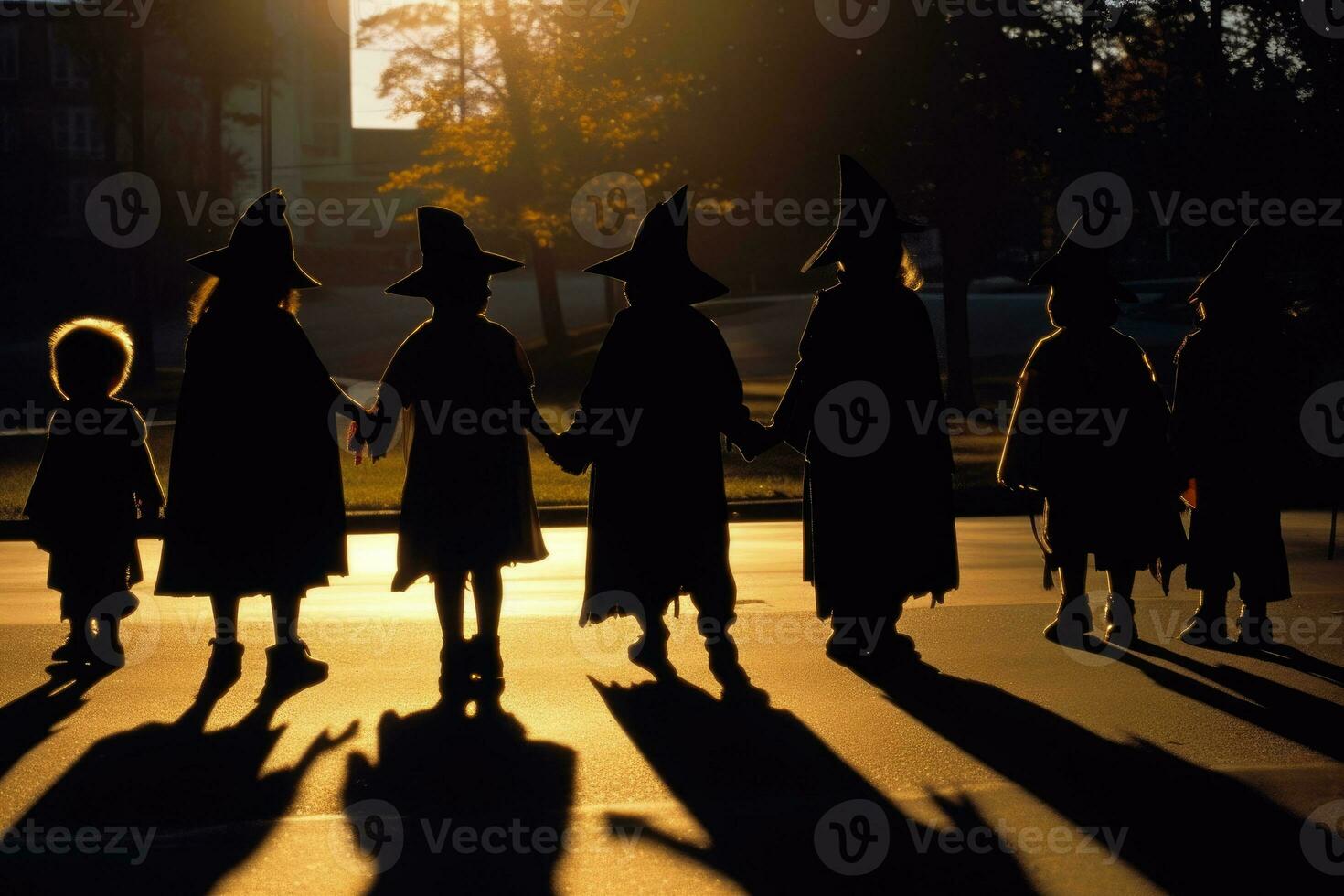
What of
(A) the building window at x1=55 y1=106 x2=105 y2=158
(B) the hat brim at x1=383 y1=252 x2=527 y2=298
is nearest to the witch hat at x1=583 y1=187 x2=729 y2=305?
(B) the hat brim at x1=383 y1=252 x2=527 y2=298

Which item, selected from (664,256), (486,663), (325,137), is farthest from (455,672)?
(325,137)

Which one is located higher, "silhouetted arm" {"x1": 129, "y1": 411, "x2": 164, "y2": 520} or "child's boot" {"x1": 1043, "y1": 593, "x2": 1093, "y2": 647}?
"silhouetted arm" {"x1": 129, "y1": 411, "x2": 164, "y2": 520}

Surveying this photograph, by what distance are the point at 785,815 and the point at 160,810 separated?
197cm

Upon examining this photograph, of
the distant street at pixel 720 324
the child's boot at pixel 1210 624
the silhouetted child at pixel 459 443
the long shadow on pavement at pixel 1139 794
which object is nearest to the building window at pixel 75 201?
the distant street at pixel 720 324

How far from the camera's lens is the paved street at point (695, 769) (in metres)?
5.09

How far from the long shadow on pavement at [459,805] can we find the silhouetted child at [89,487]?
194 centimetres

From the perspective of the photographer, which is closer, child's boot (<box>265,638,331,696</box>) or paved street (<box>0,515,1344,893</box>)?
paved street (<box>0,515,1344,893</box>)

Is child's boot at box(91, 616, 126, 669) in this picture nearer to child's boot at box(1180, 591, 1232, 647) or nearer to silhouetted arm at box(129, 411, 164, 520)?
silhouetted arm at box(129, 411, 164, 520)

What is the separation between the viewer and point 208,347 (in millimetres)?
7863

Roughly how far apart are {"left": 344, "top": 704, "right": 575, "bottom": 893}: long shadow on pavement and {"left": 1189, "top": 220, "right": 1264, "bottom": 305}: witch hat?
13.5 feet

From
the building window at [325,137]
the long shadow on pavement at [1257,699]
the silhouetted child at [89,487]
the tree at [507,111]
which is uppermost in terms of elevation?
the building window at [325,137]

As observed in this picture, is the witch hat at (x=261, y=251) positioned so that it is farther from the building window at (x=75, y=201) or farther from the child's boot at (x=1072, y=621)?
the building window at (x=75, y=201)

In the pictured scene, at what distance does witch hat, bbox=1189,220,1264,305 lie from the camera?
28.9 feet

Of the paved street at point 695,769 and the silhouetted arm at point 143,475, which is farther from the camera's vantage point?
the silhouetted arm at point 143,475
